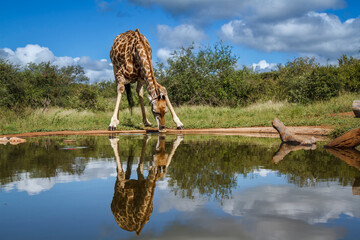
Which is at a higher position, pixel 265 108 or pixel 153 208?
pixel 265 108

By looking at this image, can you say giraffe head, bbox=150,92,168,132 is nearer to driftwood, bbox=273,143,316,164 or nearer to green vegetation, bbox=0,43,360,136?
green vegetation, bbox=0,43,360,136

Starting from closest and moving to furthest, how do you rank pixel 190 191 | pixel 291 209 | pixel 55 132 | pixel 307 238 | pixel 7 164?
pixel 307 238 < pixel 291 209 < pixel 190 191 < pixel 7 164 < pixel 55 132

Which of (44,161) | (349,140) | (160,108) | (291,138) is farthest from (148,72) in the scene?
(349,140)

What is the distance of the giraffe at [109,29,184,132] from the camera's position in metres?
11.2

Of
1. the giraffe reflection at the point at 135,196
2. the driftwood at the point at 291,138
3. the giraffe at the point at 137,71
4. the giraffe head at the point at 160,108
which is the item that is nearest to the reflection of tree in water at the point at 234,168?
the giraffe reflection at the point at 135,196

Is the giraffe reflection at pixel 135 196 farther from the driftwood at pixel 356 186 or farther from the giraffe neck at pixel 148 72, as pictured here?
the giraffe neck at pixel 148 72

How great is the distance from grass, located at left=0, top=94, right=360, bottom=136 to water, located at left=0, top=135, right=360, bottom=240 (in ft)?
21.5

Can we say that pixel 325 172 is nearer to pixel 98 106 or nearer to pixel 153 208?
pixel 153 208

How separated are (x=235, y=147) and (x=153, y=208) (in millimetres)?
4671

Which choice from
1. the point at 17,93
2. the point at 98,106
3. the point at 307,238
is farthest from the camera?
the point at 17,93

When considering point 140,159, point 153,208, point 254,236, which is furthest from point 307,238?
point 140,159

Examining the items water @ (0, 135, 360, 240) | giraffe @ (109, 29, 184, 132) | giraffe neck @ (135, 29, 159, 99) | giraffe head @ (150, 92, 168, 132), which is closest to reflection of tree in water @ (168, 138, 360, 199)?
water @ (0, 135, 360, 240)

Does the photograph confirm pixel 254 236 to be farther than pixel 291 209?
No

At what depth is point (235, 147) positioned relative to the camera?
24.9ft
